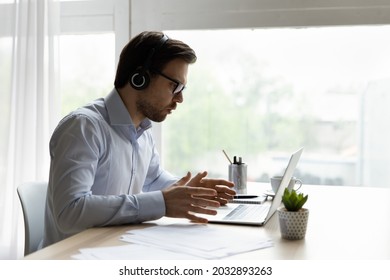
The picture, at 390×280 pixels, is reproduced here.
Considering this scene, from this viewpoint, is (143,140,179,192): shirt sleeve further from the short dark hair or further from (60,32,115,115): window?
(60,32,115,115): window

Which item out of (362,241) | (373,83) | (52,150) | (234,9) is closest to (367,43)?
(373,83)

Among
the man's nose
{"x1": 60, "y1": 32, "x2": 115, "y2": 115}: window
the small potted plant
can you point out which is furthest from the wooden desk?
{"x1": 60, "y1": 32, "x2": 115, "y2": 115}: window

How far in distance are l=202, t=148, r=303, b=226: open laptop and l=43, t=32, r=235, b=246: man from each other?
56 millimetres

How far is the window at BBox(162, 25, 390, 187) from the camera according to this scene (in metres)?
2.85

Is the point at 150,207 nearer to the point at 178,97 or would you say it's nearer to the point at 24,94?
the point at 178,97

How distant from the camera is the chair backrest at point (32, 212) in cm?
175

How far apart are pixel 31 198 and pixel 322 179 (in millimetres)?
1773

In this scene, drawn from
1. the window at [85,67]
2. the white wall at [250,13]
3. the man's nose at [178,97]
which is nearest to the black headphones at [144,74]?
the man's nose at [178,97]

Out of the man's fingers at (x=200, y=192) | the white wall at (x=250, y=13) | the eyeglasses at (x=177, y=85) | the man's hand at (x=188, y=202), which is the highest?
the white wall at (x=250, y=13)

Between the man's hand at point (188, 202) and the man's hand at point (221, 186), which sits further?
the man's hand at point (221, 186)

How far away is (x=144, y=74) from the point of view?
71.8 inches

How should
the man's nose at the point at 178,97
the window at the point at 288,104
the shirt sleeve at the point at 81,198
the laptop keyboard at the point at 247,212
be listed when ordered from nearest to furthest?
the shirt sleeve at the point at 81,198
the laptop keyboard at the point at 247,212
the man's nose at the point at 178,97
the window at the point at 288,104

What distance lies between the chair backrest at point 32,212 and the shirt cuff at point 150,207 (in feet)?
1.57

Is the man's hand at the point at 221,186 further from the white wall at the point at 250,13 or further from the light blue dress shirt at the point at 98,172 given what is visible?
the white wall at the point at 250,13
